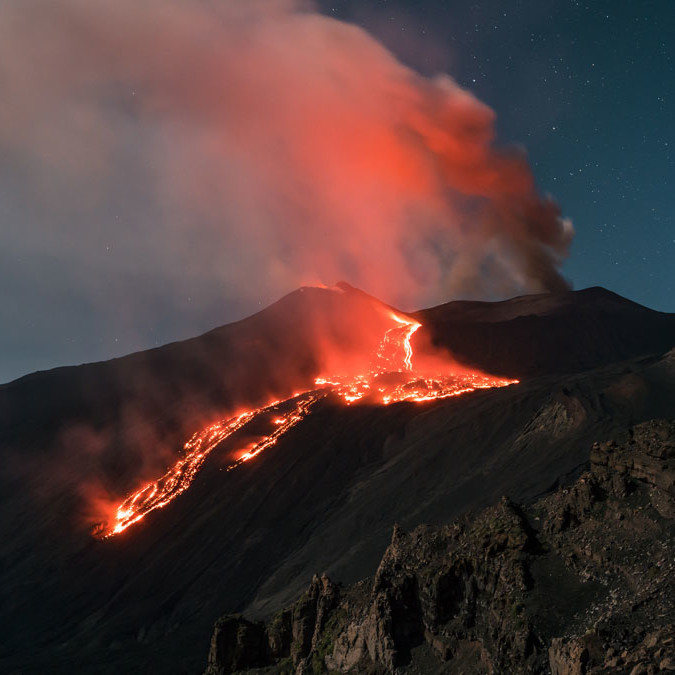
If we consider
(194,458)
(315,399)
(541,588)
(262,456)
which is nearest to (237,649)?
(541,588)

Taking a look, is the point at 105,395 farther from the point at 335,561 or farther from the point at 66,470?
the point at 335,561

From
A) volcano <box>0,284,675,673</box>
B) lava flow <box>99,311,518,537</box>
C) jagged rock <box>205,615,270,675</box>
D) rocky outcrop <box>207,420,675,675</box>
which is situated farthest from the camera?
lava flow <box>99,311,518,537</box>

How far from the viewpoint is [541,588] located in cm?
1262

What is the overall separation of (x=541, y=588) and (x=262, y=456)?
59675 mm

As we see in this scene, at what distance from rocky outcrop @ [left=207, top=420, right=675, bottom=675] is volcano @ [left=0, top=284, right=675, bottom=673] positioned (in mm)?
27025

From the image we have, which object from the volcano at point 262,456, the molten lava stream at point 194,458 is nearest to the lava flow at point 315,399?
the molten lava stream at point 194,458

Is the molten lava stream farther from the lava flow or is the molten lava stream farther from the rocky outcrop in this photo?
the rocky outcrop

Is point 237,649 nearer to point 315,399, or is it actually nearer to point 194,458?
point 194,458

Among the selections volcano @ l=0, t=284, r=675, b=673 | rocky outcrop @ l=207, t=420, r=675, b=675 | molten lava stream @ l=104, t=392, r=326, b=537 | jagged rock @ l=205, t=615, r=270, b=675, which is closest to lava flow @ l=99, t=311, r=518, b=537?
molten lava stream @ l=104, t=392, r=326, b=537

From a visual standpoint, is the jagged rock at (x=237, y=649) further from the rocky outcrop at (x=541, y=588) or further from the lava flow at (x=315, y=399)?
the lava flow at (x=315, y=399)

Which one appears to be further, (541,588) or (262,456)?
(262,456)

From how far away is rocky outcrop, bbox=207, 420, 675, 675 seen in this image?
10633 mm

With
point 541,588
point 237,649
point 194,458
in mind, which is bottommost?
point 237,649

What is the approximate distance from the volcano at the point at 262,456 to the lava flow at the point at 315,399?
36 cm
